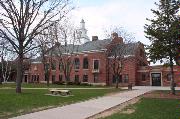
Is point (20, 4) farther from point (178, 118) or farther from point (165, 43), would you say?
point (178, 118)

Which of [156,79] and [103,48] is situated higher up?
[103,48]

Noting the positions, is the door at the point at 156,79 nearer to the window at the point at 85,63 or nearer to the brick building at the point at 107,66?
the brick building at the point at 107,66

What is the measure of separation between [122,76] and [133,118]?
1722 inches

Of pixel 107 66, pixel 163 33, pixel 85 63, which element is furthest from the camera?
pixel 85 63

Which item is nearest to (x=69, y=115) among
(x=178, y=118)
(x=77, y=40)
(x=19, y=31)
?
(x=178, y=118)

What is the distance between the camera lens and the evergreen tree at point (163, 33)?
25891 millimetres

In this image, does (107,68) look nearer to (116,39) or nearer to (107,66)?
(107,66)

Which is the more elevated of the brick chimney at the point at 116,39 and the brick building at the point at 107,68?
the brick chimney at the point at 116,39

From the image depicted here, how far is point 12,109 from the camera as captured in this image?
13430mm

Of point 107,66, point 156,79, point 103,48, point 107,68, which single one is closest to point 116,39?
point 103,48

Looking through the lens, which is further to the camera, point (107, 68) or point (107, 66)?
point (107, 68)

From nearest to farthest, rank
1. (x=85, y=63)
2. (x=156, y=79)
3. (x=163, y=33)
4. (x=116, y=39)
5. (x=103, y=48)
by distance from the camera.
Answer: (x=163, y=33), (x=116, y=39), (x=156, y=79), (x=103, y=48), (x=85, y=63)

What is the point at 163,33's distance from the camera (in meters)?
26.1

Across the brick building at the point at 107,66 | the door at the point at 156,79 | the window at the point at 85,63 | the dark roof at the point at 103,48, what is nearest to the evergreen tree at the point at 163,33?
the dark roof at the point at 103,48
